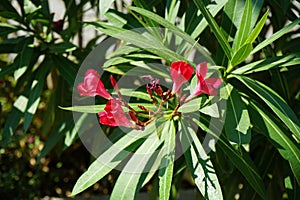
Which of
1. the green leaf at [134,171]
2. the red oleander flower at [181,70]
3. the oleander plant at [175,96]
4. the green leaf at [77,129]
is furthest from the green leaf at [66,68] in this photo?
the red oleander flower at [181,70]

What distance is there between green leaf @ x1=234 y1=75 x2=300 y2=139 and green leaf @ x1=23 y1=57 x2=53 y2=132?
0.73 meters

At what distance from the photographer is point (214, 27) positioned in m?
1.22

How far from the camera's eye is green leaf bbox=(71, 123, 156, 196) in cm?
132

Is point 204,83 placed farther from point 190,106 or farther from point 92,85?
point 92,85

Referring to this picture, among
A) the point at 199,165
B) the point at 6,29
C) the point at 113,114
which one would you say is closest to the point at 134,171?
the point at 199,165

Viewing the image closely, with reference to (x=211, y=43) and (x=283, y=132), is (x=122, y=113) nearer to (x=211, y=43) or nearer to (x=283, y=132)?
(x=283, y=132)

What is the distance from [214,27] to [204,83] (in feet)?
0.59

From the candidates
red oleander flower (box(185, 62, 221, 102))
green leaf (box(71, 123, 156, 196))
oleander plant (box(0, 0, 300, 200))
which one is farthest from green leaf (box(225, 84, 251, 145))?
green leaf (box(71, 123, 156, 196))

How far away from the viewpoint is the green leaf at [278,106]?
1195 millimetres

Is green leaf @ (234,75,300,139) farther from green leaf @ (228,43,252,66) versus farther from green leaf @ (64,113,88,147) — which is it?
green leaf @ (64,113,88,147)

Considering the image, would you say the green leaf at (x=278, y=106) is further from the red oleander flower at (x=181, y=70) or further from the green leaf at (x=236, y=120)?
the red oleander flower at (x=181, y=70)

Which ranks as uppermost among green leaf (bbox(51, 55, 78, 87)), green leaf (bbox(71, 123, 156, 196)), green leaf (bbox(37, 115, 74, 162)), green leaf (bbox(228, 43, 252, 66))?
green leaf (bbox(228, 43, 252, 66))

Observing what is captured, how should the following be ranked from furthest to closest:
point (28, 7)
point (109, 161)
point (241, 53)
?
point (28, 7), point (109, 161), point (241, 53)

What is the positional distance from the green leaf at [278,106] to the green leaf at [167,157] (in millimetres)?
219
